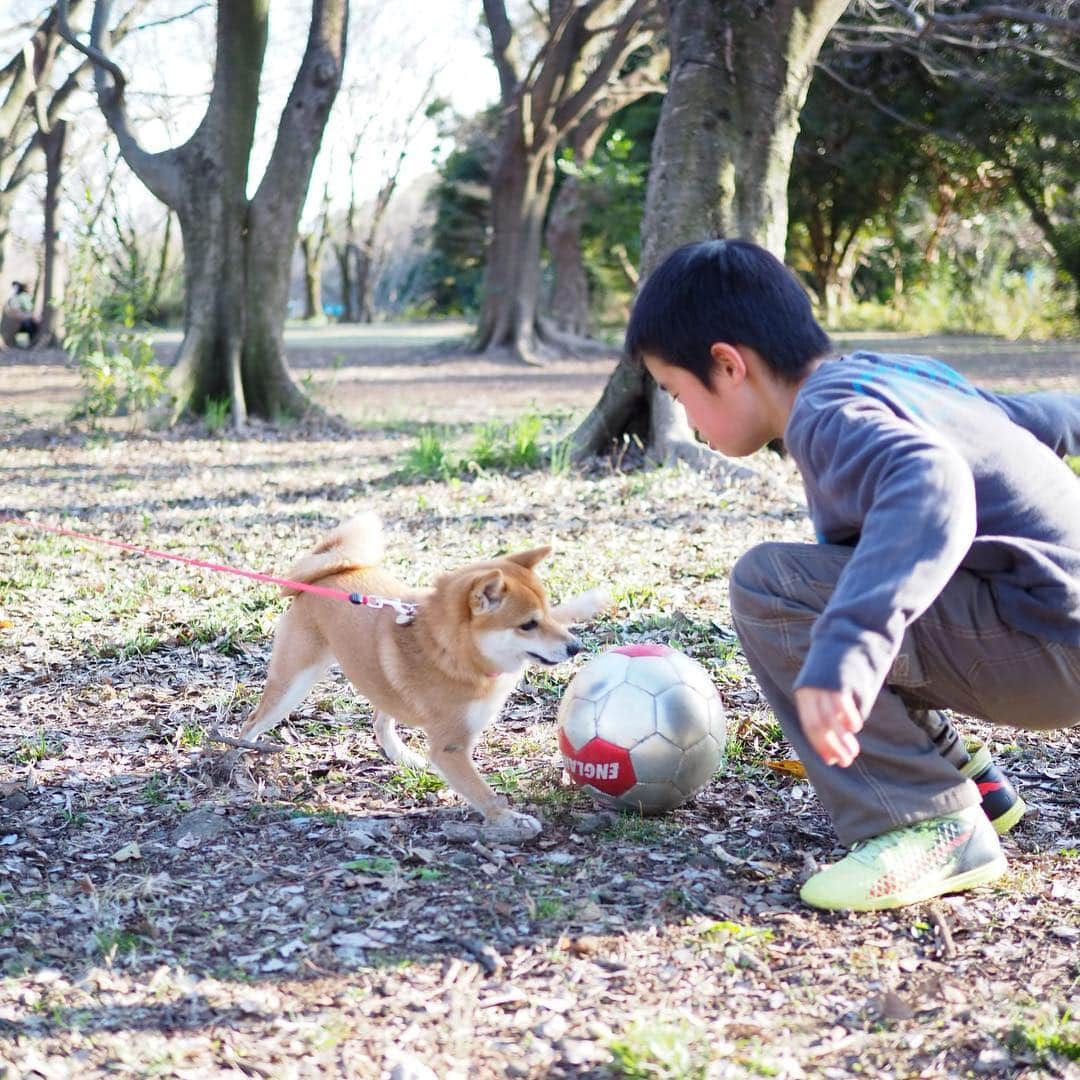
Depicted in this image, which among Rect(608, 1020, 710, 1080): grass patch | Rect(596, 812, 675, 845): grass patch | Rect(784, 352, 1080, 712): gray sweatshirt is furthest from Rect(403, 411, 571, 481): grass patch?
Rect(608, 1020, 710, 1080): grass patch

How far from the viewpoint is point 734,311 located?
108 inches

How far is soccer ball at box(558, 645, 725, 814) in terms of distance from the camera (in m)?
3.38

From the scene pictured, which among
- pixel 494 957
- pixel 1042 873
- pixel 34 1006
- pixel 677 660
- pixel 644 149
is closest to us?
pixel 34 1006

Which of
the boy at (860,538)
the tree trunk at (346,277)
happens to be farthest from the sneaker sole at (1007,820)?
the tree trunk at (346,277)

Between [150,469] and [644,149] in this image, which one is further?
[644,149]

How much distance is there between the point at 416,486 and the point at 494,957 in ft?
19.7

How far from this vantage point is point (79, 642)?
5.12 meters

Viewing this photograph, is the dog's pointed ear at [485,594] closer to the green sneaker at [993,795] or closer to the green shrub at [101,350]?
the green sneaker at [993,795]

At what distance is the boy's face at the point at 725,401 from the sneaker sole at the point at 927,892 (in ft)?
3.51

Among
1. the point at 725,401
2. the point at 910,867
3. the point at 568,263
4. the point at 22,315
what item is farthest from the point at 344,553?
the point at 22,315

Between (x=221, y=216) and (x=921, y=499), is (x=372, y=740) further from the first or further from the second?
(x=221, y=216)

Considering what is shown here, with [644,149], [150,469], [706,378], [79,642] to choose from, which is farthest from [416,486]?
[644,149]

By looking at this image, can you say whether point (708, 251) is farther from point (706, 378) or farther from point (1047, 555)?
point (1047, 555)

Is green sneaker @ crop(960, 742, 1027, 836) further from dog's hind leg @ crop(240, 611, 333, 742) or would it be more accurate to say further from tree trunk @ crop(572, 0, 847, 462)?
tree trunk @ crop(572, 0, 847, 462)
